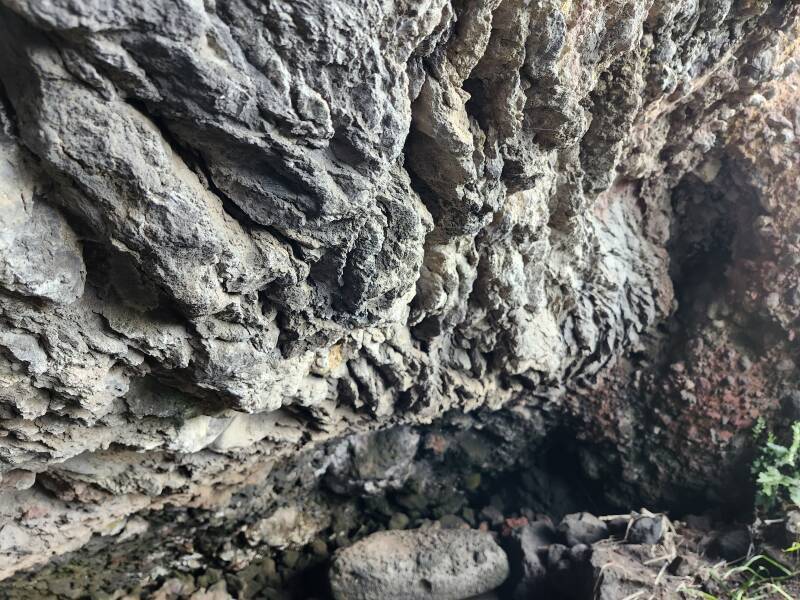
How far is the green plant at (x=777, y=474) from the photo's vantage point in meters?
3.60

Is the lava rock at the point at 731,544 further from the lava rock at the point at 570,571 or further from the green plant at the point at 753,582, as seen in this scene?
the lava rock at the point at 570,571

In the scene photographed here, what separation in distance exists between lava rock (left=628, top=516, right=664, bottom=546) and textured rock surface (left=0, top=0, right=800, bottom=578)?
649 millimetres

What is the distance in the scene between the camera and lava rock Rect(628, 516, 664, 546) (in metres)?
3.65

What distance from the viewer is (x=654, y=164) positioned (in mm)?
3607

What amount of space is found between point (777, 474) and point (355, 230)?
11.6 ft

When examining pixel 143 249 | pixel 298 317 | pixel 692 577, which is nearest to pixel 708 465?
pixel 692 577

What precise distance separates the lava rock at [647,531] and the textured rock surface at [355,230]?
25.5 inches

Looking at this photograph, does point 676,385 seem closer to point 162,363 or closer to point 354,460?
point 354,460

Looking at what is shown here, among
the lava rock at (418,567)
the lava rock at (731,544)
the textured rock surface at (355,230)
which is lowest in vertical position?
the lava rock at (418,567)

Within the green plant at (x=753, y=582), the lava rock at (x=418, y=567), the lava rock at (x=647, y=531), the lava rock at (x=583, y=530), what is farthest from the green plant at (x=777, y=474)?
the lava rock at (x=418, y=567)

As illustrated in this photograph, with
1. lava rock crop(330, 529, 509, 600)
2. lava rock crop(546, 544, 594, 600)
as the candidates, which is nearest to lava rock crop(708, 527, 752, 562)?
lava rock crop(546, 544, 594, 600)

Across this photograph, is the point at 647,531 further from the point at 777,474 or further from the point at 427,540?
the point at 427,540

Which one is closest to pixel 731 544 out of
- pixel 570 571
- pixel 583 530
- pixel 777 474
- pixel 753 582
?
pixel 753 582

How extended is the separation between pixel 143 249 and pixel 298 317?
0.70 m
